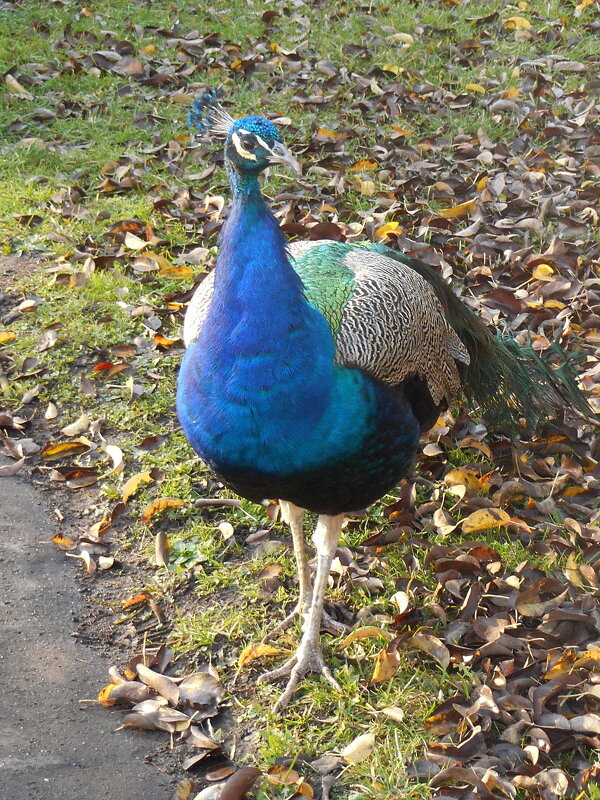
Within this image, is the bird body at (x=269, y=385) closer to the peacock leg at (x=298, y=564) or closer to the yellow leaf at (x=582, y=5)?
the peacock leg at (x=298, y=564)

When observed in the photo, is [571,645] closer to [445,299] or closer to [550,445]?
[550,445]

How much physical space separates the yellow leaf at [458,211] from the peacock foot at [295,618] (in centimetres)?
221

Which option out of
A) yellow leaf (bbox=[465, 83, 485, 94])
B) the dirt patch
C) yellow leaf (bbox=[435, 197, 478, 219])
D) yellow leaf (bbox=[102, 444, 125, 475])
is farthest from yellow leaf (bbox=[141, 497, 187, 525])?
yellow leaf (bbox=[465, 83, 485, 94])

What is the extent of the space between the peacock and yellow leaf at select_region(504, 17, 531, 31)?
3.89m

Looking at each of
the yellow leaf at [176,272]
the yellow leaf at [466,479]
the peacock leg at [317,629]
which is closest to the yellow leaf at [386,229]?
the yellow leaf at [176,272]

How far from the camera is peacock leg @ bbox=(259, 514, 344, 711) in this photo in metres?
2.44

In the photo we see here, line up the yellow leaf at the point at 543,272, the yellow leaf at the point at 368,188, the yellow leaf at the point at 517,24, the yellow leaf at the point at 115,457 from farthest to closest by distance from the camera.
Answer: the yellow leaf at the point at 517,24 < the yellow leaf at the point at 368,188 < the yellow leaf at the point at 543,272 < the yellow leaf at the point at 115,457

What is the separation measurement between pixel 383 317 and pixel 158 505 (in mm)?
1009

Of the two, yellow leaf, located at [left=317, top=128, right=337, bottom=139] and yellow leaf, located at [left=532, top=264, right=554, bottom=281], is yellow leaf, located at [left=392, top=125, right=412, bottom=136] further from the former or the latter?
yellow leaf, located at [left=532, top=264, right=554, bottom=281]

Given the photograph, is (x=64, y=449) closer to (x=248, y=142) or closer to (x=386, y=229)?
(x=248, y=142)

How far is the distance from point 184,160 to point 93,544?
2.52 metres

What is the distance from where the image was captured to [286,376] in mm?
2055

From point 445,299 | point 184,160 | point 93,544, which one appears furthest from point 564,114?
point 93,544

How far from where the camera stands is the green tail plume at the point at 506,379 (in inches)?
116
